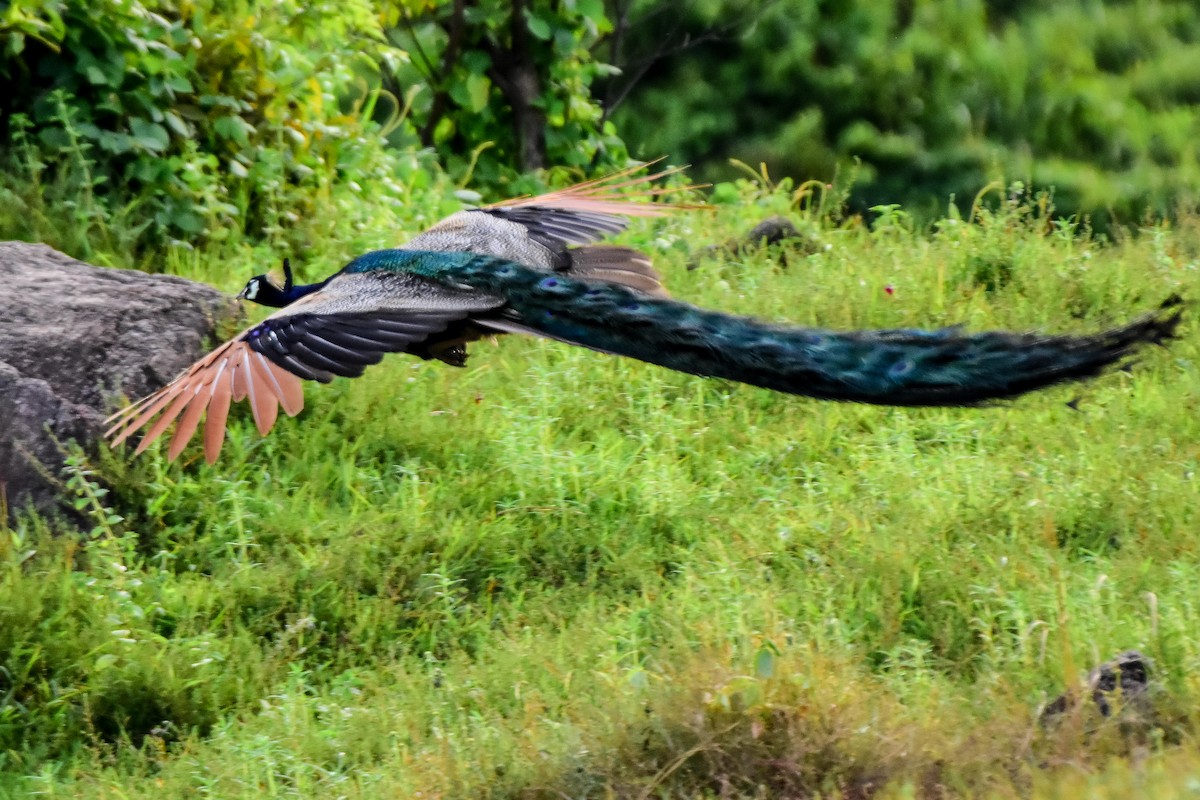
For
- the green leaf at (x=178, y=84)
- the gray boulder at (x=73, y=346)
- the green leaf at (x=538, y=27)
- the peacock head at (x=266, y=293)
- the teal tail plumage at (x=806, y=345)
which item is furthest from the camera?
the green leaf at (x=538, y=27)

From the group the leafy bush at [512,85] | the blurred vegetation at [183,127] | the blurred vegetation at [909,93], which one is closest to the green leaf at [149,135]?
the blurred vegetation at [183,127]

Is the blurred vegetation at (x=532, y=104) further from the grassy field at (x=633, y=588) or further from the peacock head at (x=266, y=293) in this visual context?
the peacock head at (x=266, y=293)

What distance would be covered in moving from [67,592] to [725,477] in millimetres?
2152

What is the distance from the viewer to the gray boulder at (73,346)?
473 cm

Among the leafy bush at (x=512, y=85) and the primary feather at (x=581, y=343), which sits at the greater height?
the leafy bush at (x=512, y=85)

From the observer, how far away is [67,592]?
432cm

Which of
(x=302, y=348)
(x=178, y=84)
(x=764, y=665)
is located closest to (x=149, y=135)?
(x=178, y=84)

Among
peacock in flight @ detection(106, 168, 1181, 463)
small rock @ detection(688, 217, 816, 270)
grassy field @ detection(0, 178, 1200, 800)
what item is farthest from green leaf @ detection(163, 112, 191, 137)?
small rock @ detection(688, 217, 816, 270)

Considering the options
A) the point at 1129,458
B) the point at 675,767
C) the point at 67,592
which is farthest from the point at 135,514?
the point at 1129,458

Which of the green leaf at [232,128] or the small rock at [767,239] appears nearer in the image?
the green leaf at [232,128]

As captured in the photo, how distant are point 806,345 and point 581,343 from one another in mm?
710

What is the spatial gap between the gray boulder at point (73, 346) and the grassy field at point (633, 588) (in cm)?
20

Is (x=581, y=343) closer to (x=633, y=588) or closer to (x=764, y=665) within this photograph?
(x=633, y=588)

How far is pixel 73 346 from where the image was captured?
16.4ft
